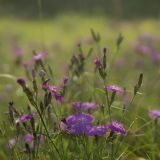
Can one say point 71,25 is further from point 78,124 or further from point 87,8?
point 78,124

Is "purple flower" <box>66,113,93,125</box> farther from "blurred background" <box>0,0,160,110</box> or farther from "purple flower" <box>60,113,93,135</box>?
"blurred background" <box>0,0,160,110</box>

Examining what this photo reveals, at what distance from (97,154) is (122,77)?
2.31 metres

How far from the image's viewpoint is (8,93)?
3107 millimetres

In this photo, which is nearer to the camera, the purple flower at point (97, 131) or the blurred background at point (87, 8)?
the purple flower at point (97, 131)

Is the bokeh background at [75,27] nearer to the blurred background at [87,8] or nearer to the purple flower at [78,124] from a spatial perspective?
the blurred background at [87,8]

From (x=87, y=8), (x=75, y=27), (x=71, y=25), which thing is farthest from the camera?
(x=87, y=8)

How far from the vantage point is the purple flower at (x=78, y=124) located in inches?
57.1

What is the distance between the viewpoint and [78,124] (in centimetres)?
146

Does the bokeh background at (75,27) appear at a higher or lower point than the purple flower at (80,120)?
lower

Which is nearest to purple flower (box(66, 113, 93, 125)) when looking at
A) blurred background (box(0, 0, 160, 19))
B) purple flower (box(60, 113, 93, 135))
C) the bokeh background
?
purple flower (box(60, 113, 93, 135))

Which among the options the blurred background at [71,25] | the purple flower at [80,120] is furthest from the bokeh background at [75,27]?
the purple flower at [80,120]

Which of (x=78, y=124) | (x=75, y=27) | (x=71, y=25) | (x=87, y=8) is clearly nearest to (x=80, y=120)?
(x=78, y=124)

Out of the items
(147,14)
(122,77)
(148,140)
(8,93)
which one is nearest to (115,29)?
(147,14)

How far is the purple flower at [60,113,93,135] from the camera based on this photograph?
145 centimetres
